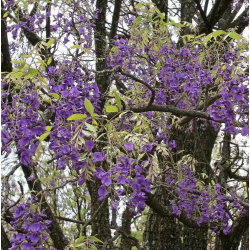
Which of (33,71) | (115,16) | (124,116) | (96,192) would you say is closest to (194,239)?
(96,192)

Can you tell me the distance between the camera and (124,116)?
2.22 m

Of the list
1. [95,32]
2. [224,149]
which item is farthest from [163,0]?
[224,149]

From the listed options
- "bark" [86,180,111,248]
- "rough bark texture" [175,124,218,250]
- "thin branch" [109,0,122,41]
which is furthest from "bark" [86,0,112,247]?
"rough bark texture" [175,124,218,250]

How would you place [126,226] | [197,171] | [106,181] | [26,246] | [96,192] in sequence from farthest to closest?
[197,171], [126,226], [96,192], [26,246], [106,181]

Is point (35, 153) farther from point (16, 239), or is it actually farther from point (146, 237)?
point (146, 237)

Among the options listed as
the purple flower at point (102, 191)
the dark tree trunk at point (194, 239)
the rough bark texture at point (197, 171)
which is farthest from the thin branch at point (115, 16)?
the purple flower at point (102, 191)

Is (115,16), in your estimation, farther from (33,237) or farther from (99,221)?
(33,237)

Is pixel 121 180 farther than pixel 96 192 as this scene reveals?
No

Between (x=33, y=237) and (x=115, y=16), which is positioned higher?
(x=115, y=16)

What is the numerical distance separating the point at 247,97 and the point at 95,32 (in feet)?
7.52

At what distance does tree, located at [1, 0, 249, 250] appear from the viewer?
6.08 feet

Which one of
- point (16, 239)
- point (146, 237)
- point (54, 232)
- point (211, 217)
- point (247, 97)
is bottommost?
point (146, 237)

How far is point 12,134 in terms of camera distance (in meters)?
1.83

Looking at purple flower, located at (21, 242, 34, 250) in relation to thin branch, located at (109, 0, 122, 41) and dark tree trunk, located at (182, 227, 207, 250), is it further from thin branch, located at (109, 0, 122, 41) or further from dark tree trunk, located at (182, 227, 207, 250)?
dark tree trunk, located at (182, 227, 207, 250)
